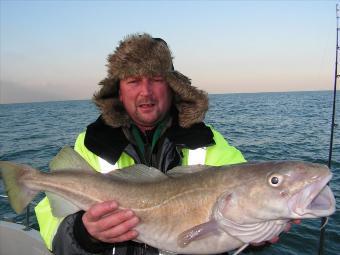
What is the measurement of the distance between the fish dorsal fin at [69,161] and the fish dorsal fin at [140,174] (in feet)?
1.11

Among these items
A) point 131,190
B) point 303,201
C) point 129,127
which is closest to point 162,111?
point 129,127

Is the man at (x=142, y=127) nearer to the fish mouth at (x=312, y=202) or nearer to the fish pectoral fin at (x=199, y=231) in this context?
the fish pectoral fin at (x=199, y=231)

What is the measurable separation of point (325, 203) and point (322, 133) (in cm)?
2162

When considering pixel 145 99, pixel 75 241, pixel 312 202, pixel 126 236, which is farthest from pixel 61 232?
pixel 312 202

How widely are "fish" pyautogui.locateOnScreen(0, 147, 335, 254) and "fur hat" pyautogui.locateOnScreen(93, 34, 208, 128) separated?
3.39ft

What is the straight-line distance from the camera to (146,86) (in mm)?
4254

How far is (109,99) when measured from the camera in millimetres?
4668

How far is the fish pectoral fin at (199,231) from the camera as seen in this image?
9.96 feet

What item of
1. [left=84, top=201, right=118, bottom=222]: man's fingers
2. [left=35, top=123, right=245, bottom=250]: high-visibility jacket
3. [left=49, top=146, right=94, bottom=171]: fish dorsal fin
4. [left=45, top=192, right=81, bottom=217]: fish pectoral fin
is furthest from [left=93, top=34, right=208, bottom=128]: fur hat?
[left=84, top=201, right=118, bottom=222]: man's fingers

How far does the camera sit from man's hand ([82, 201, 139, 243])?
3.04m

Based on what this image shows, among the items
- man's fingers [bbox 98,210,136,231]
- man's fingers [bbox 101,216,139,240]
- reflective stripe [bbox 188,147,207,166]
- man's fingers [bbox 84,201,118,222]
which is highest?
reflective stripe [bbox 188,147,207,166]

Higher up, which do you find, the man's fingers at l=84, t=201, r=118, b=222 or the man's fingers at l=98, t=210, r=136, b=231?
the man's fingers at l=84, t=201, r=118, b=222

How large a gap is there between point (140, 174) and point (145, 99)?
3.41 ft

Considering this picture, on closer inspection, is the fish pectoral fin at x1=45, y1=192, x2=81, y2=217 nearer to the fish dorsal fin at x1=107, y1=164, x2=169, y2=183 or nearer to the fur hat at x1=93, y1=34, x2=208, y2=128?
the fish dorsal fin at x1=107, y1=164, x2=169, y2=183
